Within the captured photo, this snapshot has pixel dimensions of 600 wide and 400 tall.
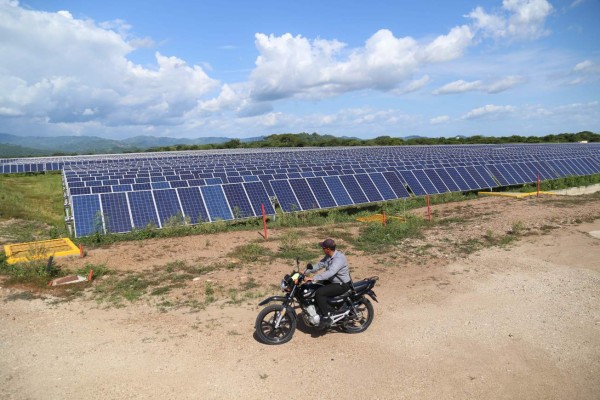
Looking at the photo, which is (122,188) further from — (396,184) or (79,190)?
(396,184)

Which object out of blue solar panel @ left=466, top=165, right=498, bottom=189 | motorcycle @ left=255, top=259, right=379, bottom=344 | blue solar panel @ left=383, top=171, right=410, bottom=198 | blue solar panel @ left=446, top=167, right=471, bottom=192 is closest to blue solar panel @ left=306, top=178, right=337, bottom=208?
blue solar panel @ left=383, top=171, right=410, bottom=198

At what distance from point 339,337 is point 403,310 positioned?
1.69 metres

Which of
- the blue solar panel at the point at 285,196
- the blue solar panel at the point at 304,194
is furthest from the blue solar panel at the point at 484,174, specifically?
the blue solar panel at the point at 285,196

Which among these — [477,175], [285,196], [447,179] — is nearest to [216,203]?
[285,196]

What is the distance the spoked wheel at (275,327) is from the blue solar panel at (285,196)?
416 inches

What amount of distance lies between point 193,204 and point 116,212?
9.09 feet

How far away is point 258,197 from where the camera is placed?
57.0ft

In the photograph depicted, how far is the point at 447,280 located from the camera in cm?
962

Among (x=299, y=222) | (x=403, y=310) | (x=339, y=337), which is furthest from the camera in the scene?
(x=299, y=222)

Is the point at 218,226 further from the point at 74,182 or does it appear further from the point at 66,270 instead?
the point at 74,182

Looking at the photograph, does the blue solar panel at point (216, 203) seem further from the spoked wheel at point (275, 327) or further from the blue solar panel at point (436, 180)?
the blue solar panel at point (436, 180)

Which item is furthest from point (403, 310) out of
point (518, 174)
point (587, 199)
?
point (518, 174)

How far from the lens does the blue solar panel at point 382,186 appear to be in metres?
20.3

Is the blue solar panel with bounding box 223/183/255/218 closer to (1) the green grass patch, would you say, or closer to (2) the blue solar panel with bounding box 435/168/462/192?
(1) the green grass patch
